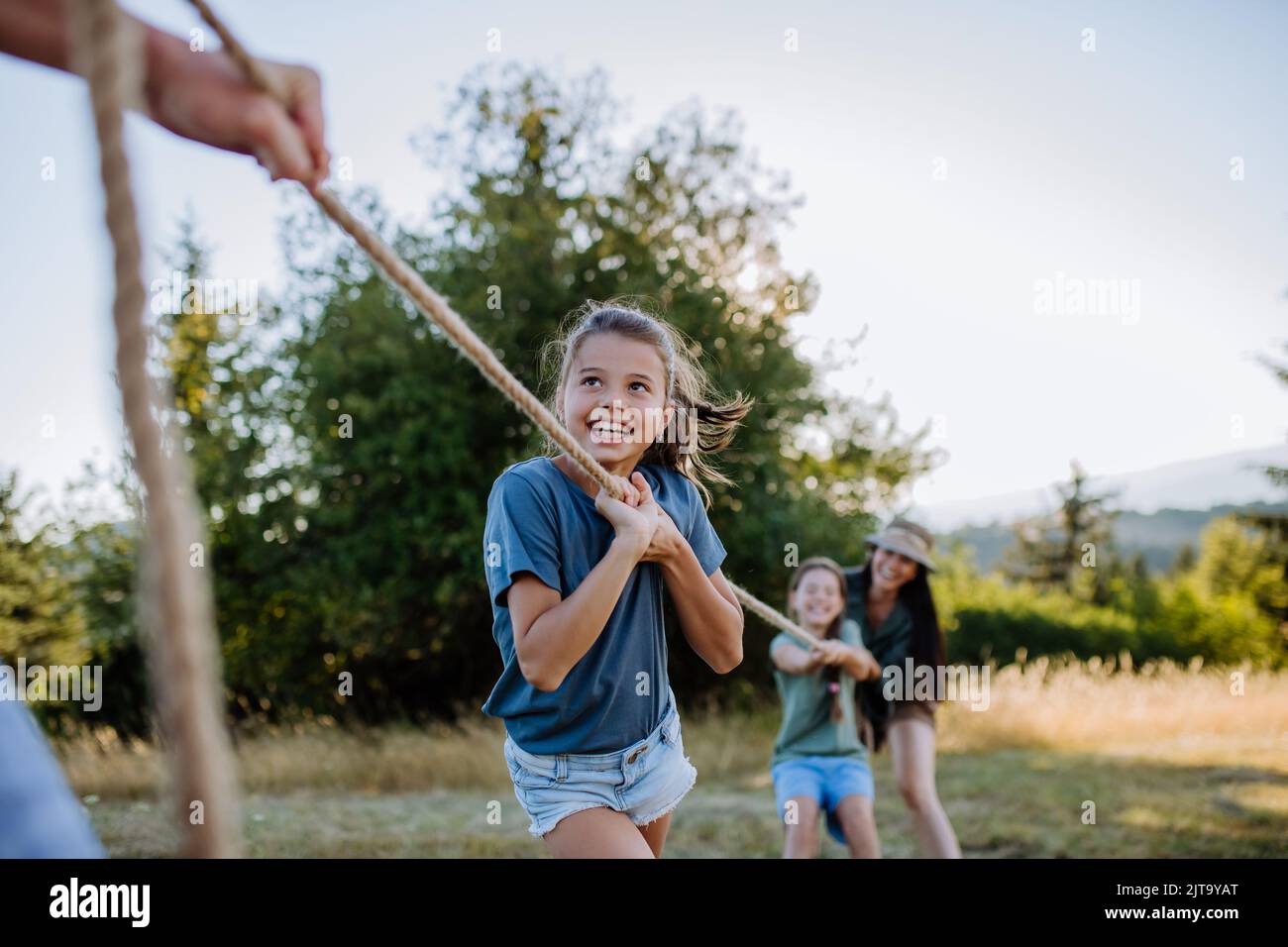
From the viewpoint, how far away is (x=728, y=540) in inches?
380

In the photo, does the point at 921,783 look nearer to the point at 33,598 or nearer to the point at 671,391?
the point at 671,391

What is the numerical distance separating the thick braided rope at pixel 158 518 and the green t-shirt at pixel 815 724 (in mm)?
3753

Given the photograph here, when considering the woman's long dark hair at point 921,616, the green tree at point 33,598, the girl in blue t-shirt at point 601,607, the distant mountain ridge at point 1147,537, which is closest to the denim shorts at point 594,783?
the girl in blue t-shirt at point 601,607

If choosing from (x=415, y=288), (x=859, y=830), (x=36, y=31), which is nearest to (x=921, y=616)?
(x=859, y=830)

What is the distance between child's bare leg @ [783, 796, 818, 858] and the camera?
4020 millimetres

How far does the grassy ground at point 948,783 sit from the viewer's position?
20.1 ft

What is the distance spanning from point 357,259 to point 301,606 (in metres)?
3.77

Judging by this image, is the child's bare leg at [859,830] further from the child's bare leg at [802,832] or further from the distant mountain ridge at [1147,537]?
the distant mountain ridge at [1147,537]

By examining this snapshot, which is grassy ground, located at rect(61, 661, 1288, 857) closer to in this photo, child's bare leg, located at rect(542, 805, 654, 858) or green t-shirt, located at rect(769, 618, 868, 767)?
green t-shirt, located at rect(769, 618, 868, 767)

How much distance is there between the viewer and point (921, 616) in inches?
190

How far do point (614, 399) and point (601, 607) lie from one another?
53 centimetres

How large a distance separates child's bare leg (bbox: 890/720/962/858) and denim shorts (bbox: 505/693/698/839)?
95.7 inches

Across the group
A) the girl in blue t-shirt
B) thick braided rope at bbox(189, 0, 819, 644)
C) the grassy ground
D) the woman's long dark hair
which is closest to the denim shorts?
the girl in blue t-shirt
